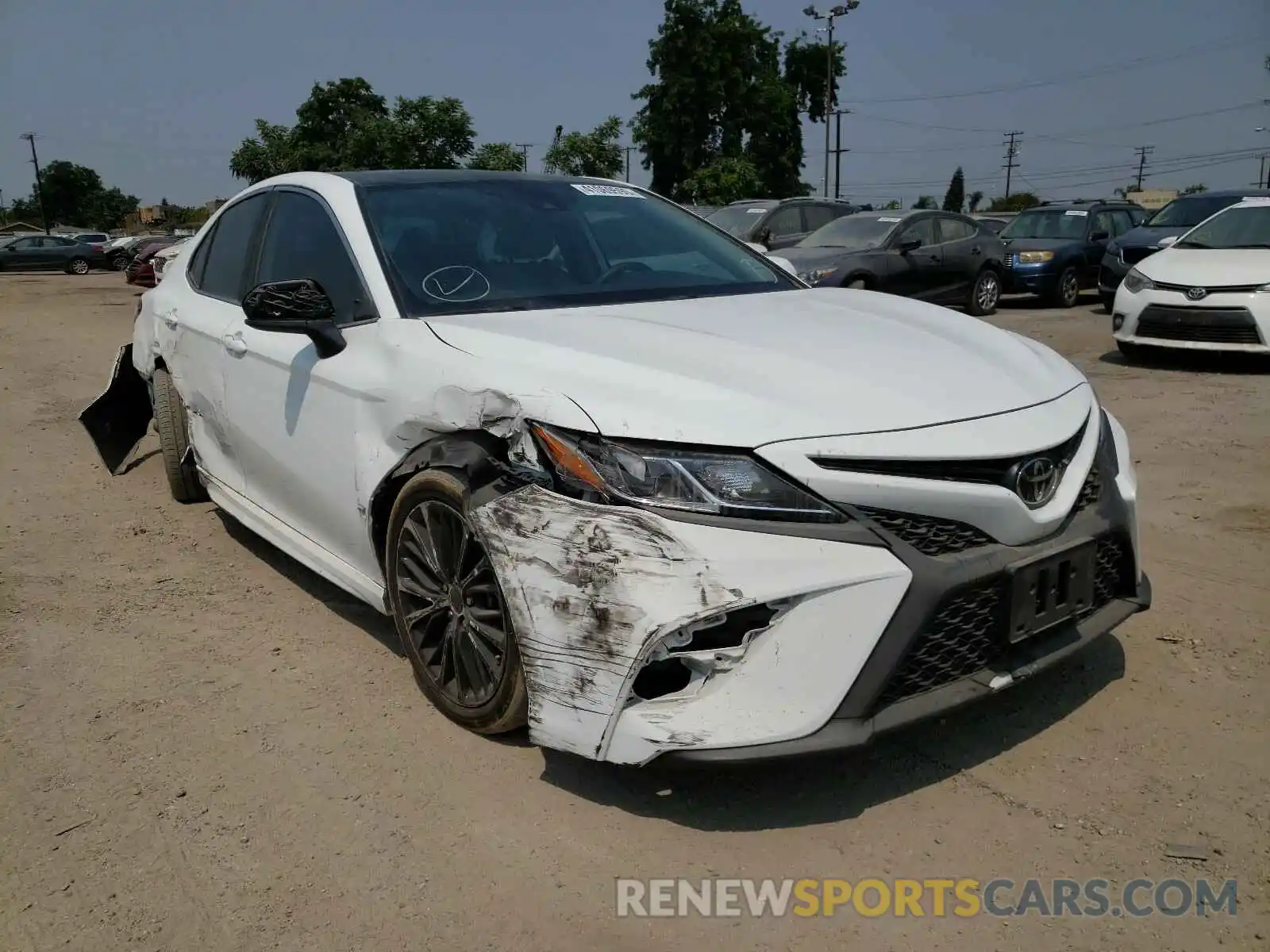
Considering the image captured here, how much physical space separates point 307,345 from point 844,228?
10055 mm

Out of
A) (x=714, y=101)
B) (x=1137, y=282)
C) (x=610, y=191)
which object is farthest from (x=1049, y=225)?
(x=714, y=101)

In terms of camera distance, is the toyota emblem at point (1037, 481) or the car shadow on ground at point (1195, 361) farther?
the car shadow on ground at point (1195, 361)

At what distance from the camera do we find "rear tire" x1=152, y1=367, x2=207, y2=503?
4.94m

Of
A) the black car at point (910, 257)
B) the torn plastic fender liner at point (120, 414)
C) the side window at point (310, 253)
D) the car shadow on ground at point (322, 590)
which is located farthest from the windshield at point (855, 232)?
the side window at point (310, 253)

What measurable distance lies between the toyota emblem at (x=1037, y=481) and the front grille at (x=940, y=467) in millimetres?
17

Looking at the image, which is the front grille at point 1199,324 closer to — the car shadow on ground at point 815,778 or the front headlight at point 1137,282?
the front headlight at point 1137,282

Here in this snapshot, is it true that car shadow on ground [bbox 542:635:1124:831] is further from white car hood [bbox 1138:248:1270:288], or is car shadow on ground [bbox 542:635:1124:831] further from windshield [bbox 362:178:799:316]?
white car hood [bbox 1138:248:1270:288]

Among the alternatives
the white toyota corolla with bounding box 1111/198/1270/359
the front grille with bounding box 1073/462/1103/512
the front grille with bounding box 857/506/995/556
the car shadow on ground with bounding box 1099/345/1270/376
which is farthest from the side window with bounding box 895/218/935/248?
the front grille with bounding box 857/506/995/556

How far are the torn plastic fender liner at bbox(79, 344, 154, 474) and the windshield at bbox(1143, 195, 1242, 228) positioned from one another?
39.0ft

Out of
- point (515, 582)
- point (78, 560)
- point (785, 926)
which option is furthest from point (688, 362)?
point (78, 560)

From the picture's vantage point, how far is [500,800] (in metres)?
2.62

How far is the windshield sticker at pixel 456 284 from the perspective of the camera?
10.2 ft

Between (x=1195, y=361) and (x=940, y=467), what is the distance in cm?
777

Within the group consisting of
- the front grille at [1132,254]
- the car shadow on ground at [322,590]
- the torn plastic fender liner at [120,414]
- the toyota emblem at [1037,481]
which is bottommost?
the car shadow on ground at [322,590]
